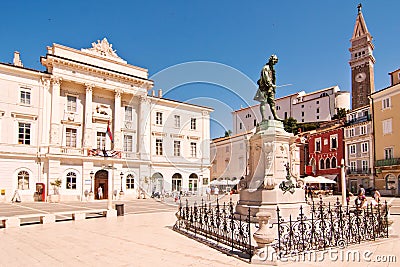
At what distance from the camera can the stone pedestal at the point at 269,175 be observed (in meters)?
11.9

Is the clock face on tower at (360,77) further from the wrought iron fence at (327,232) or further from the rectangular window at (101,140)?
the wrought iron fence at (327,232)

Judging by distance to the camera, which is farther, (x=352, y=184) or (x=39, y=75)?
(x=352, y=184)

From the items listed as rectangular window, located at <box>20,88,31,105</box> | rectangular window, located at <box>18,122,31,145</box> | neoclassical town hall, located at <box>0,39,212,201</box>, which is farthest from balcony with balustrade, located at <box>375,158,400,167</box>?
rectangular window, located at <box>20,88,31,105</box>

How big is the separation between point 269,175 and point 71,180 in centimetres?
2672

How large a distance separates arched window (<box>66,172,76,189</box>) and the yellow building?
36554 mm

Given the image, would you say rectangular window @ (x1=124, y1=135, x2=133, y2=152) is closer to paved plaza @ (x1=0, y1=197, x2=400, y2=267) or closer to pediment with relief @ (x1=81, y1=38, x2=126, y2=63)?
pediment with relief @ (x1=81, y1=38, x2=126, y2=63)

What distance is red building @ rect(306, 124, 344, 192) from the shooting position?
4925 cm

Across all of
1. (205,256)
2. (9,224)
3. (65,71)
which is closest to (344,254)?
(205,256)

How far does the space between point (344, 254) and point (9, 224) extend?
13.8m

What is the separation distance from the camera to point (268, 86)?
43.9ft

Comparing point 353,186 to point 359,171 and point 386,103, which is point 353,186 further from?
point 386,103

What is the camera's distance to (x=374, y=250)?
27.4 ft

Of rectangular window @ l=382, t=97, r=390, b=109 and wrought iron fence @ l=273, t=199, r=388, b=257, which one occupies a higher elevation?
rectangular window @ l=382, t=97, r=390, b=109

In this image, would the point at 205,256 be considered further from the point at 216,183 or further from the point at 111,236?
the point at 216,183
